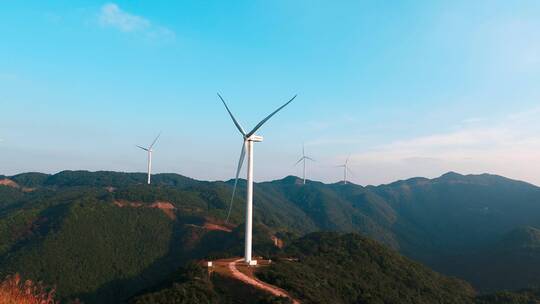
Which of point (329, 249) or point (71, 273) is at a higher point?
point (329, 249)

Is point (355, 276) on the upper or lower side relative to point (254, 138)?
lower

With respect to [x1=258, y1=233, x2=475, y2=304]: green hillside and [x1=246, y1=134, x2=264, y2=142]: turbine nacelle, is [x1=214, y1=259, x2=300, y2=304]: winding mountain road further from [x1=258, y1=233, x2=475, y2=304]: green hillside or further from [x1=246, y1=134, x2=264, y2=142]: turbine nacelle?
[x1=246, y1=134, x2=264, y2=142]: turbine nacelle

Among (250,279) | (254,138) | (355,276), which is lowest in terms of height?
(355,276)

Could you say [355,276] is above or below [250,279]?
below

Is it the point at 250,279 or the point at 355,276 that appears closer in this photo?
the point at 250,279

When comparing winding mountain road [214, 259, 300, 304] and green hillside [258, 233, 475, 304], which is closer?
winding mountain road [214, 259, 300, 304]

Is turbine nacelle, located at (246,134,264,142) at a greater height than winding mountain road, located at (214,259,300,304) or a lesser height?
greater

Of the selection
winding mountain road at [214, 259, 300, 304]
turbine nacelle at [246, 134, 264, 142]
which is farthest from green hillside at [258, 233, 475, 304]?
turbine nacelle at [246, 134, 264, 142]

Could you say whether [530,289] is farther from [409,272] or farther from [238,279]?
[238,279]

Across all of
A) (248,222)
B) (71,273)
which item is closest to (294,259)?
(248,222)

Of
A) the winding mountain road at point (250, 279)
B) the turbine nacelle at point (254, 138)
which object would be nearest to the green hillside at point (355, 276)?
the winding mountain road at point (250, 279)

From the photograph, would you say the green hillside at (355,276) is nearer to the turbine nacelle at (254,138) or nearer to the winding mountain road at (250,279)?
the winding mountain road at (250,279)
